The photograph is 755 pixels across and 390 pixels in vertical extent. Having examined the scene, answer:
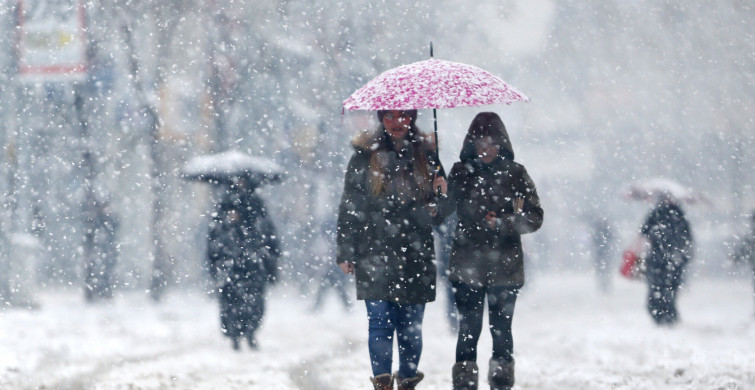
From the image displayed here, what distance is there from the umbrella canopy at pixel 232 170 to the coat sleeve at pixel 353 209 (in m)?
3.30

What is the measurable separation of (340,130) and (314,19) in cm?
220

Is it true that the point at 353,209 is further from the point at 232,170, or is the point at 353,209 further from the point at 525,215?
the point at 232,170

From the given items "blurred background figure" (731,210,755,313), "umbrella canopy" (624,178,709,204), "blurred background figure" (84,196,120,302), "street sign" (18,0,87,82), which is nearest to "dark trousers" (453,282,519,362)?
"umbrella canopy" (624,178,709,204)

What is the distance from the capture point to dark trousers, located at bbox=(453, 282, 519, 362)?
5.21m

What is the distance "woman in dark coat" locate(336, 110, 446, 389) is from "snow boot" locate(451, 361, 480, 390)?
0.36 metres

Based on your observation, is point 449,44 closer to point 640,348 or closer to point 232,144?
point 232,144

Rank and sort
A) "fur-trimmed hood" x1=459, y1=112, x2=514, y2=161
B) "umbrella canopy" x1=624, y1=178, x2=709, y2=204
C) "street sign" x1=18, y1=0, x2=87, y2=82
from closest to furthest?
1. "fur-trimmed hood" x1=459, y1=112, x2=514, y2=161
2. "umbrella canopy" x1=624, y1=178, x2=709, y2=204
3. "street sign" x1=18, y1=0, x2=87, y2=82

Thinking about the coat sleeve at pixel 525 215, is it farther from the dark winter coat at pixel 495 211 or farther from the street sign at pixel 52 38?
the street sign at pixel 52 38

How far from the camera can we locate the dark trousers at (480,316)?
5.21 meters

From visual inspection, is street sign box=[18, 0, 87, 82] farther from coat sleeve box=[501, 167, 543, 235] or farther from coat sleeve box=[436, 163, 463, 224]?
coat sleeve box=[501, 167, 543, 235]

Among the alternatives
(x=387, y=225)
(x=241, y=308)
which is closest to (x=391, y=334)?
(x=387, y=225)

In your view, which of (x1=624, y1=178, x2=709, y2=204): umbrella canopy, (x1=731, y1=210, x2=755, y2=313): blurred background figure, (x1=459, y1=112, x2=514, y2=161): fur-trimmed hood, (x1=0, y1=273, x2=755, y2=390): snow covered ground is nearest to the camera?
(x1=459, y1=112, x2=514, y2=161): fur-trimmed hood

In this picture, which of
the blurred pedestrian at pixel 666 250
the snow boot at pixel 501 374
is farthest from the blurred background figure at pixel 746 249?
the snow boot at pixel 501 374

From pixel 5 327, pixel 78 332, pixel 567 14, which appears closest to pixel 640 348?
pixel 78 332
